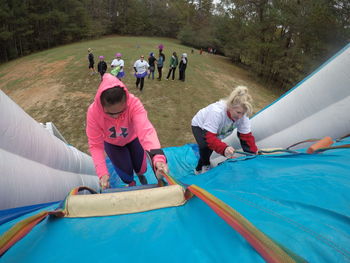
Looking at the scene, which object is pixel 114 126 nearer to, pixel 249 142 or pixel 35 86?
pixel 249 142

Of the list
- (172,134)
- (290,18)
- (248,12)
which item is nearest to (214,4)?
(248,12)

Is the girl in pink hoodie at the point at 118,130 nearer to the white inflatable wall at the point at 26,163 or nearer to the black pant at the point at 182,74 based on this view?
the white inflatable wall at the point at 26,163

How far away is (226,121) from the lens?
2.32m

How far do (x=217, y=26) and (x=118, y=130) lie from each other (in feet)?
99.7

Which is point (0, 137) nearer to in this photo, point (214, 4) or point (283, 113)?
point (283, 113)

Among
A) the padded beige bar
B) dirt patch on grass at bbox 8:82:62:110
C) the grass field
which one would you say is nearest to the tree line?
the grass field

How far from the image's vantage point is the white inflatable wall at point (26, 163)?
1.23 metres

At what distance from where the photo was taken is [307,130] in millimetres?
2418

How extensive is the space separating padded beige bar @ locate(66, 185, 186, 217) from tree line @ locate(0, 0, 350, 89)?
12.9m

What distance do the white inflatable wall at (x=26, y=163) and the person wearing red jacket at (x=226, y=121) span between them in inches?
60.3

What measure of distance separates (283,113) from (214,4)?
40.3 m

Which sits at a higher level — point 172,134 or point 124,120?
point 124,120

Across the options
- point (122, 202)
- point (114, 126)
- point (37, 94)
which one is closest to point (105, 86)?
point (114, 126)

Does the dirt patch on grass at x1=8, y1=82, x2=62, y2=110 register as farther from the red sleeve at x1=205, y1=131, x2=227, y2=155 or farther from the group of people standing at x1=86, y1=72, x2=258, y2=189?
the red sleeve at x1=205, y1=131, x2=227, y2=155
